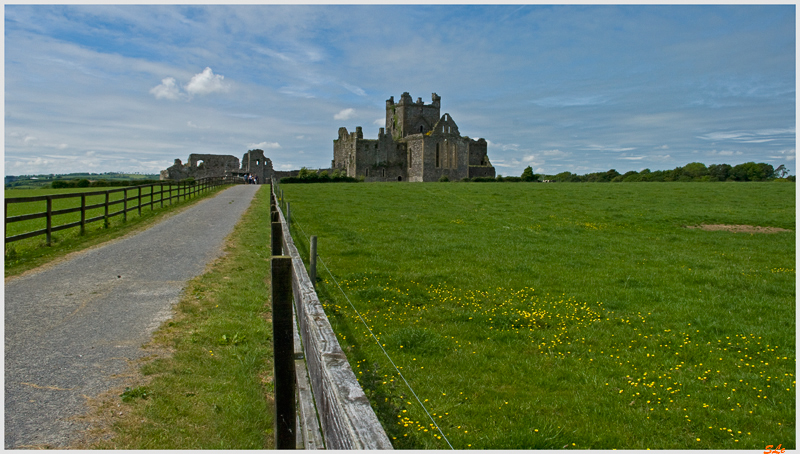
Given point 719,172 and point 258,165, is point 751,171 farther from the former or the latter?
point 258,165

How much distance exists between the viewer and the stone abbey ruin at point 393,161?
70625 mm

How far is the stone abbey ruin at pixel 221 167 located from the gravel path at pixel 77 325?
200ft

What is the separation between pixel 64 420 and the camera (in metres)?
3.87

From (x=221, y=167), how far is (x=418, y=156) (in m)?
28.5

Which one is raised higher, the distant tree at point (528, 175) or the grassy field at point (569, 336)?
the distant tree at point (528, 175)

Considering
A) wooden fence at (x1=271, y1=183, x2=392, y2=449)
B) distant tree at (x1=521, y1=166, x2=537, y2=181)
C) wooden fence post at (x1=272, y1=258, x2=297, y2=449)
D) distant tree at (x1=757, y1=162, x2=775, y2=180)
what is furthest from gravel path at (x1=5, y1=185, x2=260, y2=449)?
distant tree at (x1=757, y1=162, x2=775, y2=180)

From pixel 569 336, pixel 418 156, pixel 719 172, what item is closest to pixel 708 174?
pixel 719 172

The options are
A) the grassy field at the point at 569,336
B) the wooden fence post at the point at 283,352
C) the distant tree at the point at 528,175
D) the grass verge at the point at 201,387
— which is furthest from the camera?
the distant tree at the point at 528,175

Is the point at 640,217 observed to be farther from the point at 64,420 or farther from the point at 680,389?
the point at 64,420

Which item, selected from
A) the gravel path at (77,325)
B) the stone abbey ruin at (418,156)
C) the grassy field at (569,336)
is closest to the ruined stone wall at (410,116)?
the stone abbey ruin at (418,156)

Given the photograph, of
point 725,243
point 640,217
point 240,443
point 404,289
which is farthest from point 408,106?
point 240,443

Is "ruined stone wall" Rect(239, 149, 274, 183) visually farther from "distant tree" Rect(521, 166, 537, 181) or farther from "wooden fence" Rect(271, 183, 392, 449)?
"wooden fence" Rect(271, 183, 392, 449)

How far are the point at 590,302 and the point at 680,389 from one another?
3310mm

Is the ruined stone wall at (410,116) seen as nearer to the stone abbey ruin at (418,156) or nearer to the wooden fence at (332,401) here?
the stone abbey ruin at (418,156)
